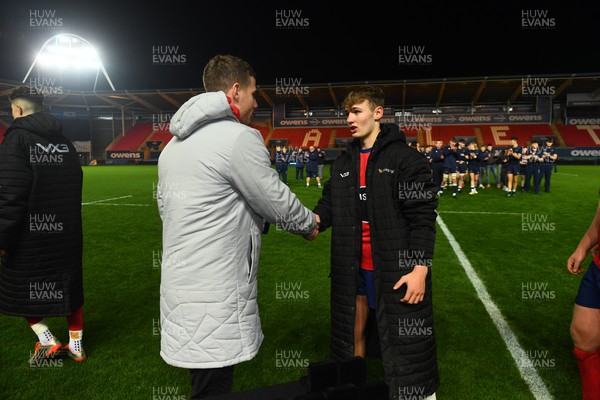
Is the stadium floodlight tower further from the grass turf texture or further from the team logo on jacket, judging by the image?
the team logo on jacket

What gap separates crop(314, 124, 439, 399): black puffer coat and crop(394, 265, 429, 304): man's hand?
0.04m

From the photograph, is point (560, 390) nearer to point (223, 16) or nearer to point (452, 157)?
point (452, 157)

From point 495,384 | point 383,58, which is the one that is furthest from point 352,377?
point 383,58

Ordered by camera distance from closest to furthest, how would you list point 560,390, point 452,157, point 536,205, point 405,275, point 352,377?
point 352,377 < point 405,275 < point 560,390 < point 536,205 < point 452,157

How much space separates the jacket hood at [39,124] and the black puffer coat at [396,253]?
2.45 meters

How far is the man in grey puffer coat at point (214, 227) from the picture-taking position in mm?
1735

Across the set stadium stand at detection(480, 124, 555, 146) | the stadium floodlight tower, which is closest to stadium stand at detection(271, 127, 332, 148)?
stadium stand at detection(480, 124, 555, 146)

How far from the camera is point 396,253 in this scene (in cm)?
237

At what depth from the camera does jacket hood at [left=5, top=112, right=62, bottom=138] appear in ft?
9.85

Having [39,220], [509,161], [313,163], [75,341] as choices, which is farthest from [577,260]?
[313,163]

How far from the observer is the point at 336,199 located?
2.66 meters

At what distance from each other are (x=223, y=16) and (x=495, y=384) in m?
47.1

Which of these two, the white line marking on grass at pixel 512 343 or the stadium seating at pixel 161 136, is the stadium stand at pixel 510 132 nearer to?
the stadium seating at pixel 161 136

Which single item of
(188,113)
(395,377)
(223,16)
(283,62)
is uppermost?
(223,16)
